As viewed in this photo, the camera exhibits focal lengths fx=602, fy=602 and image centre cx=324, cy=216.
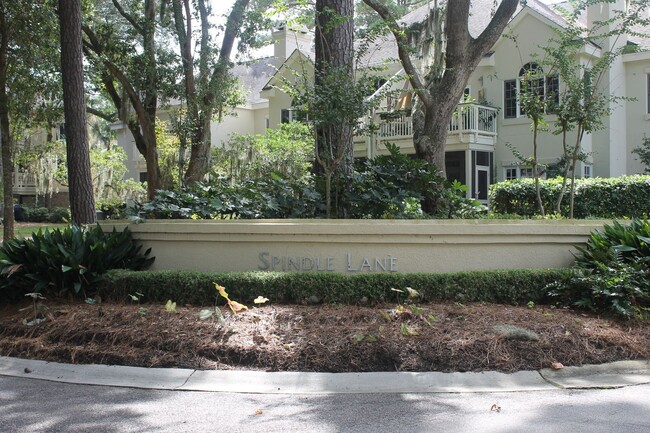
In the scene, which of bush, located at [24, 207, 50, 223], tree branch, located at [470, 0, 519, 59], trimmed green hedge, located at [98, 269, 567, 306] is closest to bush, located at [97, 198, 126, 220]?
trimmed green hedge, located at [98, 269, 567, 306]

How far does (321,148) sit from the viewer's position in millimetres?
9938

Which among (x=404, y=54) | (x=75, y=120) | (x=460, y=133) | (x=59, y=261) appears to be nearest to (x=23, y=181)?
(x=460, y=133)

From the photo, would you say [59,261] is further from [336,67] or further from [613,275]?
[613,275]

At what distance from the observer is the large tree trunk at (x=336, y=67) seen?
9.45 meters

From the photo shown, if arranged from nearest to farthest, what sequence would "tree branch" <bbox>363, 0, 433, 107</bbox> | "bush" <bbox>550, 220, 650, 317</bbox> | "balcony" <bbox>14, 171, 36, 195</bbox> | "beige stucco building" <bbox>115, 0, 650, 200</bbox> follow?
"bush" <bbox>550, 220, 650, 317</bbox>, "tree branch" <bbox>363, 0, 433, 107</bbox>, "beige stucco building" <bbox>115, 0, 650, 200</bbox>, "balcony" <bbox>14, 171, 36, 195</bbox>

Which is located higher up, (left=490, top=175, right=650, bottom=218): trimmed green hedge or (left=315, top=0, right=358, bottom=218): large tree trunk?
(left=315, top=0, right=358, bottom=218): large tree trunk

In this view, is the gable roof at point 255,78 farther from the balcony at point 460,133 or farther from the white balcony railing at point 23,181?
the white balcony railing at point 23,181

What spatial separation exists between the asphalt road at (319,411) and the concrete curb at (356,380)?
123 millimetres

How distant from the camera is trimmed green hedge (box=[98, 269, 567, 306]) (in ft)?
24.7

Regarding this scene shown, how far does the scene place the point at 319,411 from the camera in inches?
203

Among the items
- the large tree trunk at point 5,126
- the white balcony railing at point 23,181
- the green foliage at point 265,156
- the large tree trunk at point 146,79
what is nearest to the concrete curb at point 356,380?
the large tree trunk at point 5,126

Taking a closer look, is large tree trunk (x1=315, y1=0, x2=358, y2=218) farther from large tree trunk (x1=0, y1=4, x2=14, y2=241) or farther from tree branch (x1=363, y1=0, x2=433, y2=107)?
large tree trunk (x1=0, y1=4, x2=14, y2=241)

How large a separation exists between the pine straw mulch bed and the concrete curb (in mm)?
131

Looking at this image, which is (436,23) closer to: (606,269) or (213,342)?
(606,269)
